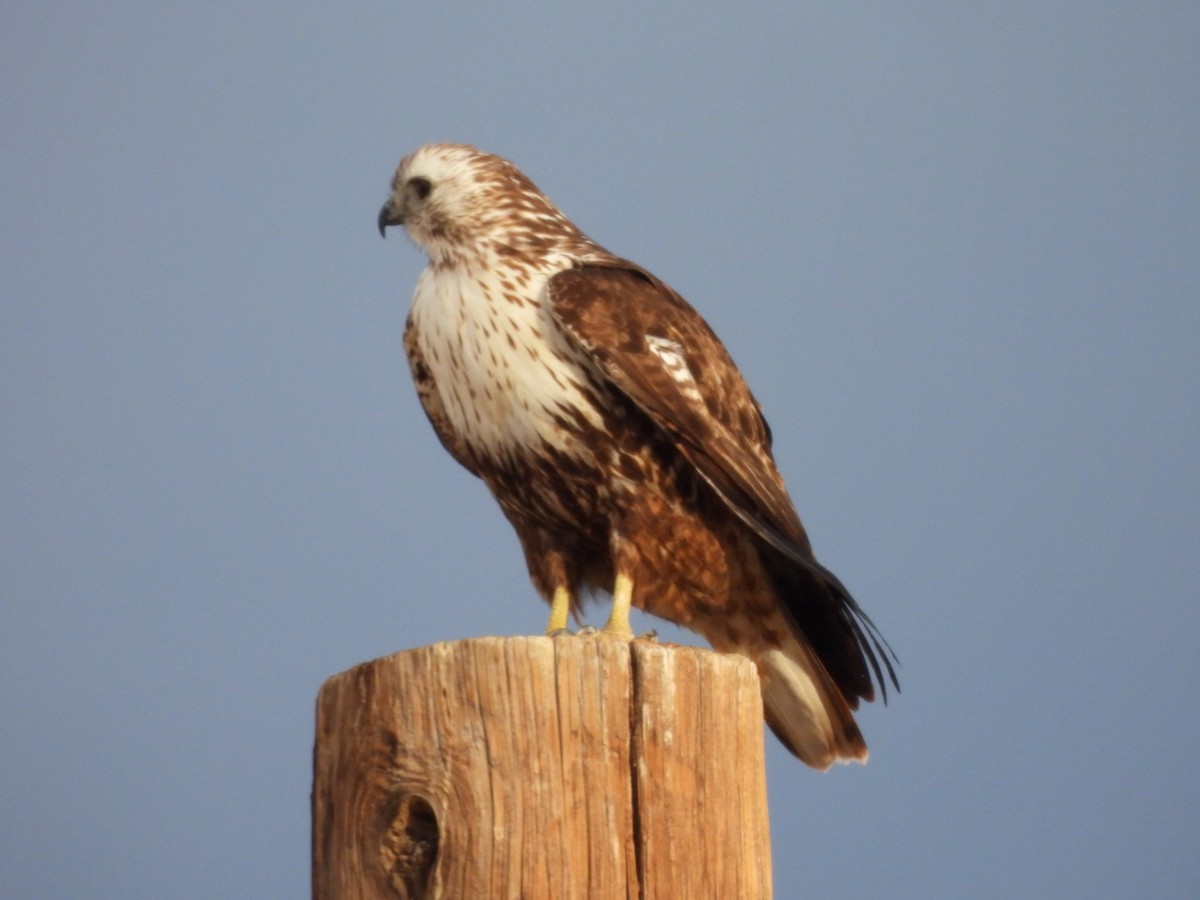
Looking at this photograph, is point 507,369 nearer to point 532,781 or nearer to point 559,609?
point 559,609

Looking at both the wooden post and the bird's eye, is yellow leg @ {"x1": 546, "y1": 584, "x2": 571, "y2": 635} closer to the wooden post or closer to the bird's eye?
the bird's eye

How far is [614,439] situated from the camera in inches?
182

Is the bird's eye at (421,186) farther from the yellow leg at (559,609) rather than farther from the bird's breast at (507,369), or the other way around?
the yellow leg at (559,609)

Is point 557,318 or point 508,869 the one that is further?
point 557,318

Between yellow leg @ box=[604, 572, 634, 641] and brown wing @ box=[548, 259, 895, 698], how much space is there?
372mm

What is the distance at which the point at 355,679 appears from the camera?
3197 mm

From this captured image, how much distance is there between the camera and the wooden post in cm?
298

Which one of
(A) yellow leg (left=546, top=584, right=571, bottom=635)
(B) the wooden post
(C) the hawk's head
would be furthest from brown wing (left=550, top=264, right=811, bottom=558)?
(B) the wooden post

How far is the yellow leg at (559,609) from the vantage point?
4953 mm

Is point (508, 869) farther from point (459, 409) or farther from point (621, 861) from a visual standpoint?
point (459, 409)

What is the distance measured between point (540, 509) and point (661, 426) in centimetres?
48

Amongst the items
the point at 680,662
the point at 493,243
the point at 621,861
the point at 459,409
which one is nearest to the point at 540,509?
the point at 459,409

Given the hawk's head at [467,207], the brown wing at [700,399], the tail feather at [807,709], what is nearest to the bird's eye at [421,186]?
the hawk's head at [467,207]

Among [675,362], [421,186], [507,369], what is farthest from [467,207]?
[675,362]
